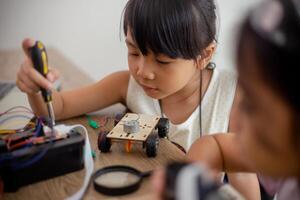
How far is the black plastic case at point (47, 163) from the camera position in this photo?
1.80 ft

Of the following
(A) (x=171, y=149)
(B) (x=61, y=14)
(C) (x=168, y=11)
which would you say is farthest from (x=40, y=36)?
(A) (x=171, y=149)

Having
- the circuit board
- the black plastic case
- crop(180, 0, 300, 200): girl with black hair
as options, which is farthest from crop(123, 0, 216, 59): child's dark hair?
crop(180, 0, 300, 200): girl with black hair

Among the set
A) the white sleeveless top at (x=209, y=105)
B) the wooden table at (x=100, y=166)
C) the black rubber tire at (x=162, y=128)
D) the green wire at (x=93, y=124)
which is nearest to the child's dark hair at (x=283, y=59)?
the wooden table at (x=100, y=166)

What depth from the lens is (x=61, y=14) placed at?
1.32 m

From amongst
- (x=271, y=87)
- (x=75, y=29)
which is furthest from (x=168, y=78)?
(x=75, y=29)

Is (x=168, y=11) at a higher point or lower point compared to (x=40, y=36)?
higher

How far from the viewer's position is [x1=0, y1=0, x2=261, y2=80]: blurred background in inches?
50.8

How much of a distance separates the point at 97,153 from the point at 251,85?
38 cm

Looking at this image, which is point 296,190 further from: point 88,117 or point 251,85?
point 88,117

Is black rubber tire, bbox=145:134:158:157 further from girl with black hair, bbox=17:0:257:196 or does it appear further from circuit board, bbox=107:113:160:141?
girl with black hair, bbox=17:0:257:196

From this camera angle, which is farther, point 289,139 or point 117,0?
point 117,0

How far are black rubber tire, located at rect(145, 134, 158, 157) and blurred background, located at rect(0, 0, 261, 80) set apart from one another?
0.71 m

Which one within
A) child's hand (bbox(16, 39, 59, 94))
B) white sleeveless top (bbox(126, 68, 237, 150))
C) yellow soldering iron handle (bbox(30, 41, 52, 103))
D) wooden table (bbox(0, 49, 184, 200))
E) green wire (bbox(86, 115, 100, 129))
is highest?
yellow soldering iron handle (bbox(30, 41, 52, 103))

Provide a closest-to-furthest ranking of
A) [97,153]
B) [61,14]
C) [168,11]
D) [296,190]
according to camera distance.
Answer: [296,190] → [97,153] → [168,11] → [61,14]
